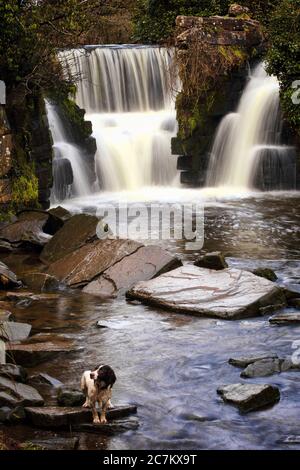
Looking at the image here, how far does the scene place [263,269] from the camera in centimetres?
1221

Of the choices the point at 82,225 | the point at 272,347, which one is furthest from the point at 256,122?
the point at 272,347

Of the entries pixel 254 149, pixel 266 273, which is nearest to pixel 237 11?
pixel 254 149

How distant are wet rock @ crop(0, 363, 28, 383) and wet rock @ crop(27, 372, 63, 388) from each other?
8 cm

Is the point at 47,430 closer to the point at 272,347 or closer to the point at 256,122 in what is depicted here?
the point at 272,347

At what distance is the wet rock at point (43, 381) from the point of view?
8.14 m

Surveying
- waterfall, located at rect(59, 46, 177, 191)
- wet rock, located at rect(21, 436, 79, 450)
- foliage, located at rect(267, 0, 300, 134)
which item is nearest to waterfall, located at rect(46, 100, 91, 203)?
waterfall, located at rect(59, 46, 177, 191)

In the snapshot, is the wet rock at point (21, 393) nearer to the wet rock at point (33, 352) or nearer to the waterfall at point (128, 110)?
the wet rock at point (33, 352)

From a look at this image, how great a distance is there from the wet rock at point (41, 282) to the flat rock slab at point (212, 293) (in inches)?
53.1

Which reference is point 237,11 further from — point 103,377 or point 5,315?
point 103,377

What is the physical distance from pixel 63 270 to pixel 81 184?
318 inches

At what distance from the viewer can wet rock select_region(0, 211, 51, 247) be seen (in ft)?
46.5

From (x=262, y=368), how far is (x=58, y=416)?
2.57 meters

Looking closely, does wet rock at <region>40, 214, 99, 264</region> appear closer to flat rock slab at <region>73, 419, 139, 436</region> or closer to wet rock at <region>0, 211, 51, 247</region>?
wet rock at <region>0, 211, 51, 247</region>

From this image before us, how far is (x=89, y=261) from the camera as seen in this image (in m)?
12.8
